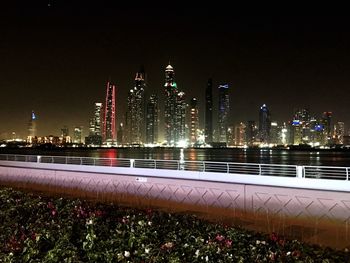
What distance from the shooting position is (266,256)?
5863 millimetres

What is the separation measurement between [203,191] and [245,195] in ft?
7.86

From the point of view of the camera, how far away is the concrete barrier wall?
633 inches

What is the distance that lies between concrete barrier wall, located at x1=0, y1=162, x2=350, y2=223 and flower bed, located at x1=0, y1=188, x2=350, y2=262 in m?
9.25

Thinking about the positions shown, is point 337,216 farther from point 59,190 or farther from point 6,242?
point 59,190

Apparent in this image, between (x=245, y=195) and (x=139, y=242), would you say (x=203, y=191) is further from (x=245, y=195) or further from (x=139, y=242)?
(x=139, y=242)

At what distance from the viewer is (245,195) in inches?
712

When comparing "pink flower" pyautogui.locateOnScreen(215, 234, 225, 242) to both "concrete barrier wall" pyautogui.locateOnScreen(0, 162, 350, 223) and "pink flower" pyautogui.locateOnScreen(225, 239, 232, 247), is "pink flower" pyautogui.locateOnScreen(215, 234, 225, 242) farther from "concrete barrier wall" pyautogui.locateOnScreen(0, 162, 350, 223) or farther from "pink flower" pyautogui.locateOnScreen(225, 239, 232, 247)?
"concrete barrier wall" pyautogui.locateOnScreen(0, 162, 350, 223)

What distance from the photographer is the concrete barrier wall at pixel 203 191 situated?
16078 millimetres

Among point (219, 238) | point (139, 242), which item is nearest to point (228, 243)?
point (219, 238)

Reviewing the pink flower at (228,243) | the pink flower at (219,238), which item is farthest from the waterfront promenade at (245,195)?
the pink flower at (228,243)

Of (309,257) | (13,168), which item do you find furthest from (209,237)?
(13,168)

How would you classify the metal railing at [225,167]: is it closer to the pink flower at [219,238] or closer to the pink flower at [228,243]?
the pink flower at [219,238]

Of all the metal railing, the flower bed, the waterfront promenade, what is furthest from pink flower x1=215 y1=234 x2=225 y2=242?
the metal railing

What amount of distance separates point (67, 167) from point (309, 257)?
79.3 feet
